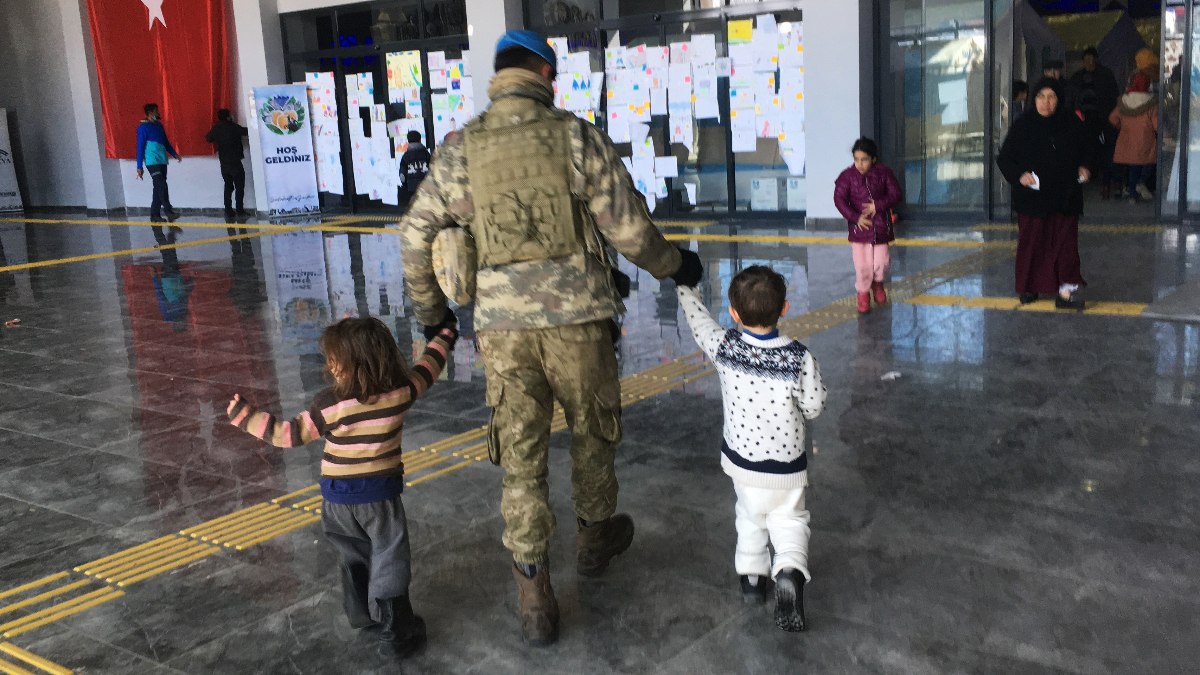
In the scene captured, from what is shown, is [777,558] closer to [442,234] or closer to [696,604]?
[696,604]

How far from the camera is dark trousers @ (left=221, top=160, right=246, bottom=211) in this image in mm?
19031

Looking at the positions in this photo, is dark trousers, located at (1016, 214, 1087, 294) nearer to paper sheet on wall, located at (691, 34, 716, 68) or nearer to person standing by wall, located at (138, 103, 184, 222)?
paper sheet on wall, located at (691, 34, 716, 68)

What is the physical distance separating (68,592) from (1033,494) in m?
3.56

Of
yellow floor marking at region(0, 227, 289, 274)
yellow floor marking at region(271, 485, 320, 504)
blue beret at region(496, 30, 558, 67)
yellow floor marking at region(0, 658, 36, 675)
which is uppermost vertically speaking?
blue beret at region(496, 30, 558, 67)

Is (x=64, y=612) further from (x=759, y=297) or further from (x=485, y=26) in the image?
(x=485, y=26)

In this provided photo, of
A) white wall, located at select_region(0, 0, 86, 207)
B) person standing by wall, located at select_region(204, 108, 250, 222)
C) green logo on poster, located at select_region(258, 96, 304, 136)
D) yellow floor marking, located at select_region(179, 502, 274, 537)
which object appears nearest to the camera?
yellow floor marking, located at select_region(179, 502, 274, 537)

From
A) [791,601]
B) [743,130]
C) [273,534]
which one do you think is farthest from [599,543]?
[743,130]

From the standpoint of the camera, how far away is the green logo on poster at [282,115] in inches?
707

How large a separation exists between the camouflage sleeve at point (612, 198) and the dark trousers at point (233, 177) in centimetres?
1683

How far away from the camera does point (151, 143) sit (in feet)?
62.2

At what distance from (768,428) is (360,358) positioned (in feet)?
4.04

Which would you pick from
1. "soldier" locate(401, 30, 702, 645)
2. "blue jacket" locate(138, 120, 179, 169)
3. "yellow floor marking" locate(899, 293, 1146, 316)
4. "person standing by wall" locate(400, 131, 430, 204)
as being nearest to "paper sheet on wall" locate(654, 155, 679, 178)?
"person standing by wall" locate(400, 131, 430, 204)

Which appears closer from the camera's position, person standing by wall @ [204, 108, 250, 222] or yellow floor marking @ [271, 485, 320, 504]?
yellow floor marking @ [271, 485, 320, 504]

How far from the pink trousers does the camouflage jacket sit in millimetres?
4841
